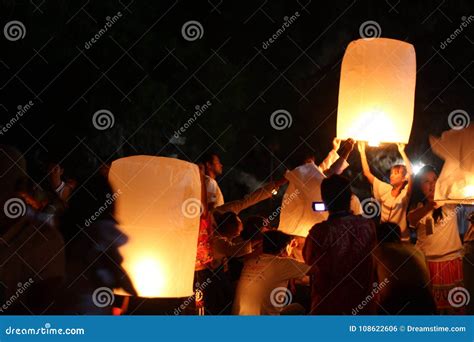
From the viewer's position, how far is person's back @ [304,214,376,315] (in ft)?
19.5

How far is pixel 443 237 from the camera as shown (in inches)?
323

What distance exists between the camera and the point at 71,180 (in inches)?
352

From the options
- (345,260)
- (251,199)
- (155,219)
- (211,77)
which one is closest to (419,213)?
(251,199)

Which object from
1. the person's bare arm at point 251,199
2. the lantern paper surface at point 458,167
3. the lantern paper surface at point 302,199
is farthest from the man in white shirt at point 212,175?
the lantern paper surface at point 458,167

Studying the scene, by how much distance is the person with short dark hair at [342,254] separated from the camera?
5957mm

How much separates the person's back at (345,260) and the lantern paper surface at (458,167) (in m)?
1.78

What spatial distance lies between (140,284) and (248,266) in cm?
107

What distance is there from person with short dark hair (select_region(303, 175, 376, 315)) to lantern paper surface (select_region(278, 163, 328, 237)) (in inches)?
80.0

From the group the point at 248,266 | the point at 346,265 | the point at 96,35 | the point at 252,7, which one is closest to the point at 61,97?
the point at 96,35

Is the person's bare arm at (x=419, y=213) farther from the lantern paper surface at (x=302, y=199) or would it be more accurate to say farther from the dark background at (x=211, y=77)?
the dark background at (x=211, y=77)

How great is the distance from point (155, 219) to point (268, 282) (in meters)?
1.19

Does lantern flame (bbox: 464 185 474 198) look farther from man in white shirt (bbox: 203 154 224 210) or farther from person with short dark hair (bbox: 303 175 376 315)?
man in white shirt (bbox: 203 154 224 210)

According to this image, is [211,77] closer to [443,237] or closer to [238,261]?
[443,237]

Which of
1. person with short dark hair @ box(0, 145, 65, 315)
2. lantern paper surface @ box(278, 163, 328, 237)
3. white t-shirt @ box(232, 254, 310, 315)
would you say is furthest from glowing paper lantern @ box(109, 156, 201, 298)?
lantern paper surface @ box(278, 163, 328, 237)
